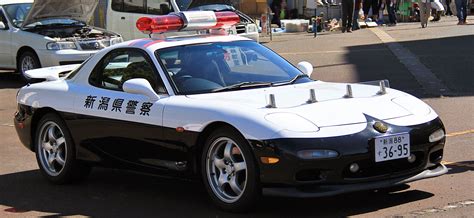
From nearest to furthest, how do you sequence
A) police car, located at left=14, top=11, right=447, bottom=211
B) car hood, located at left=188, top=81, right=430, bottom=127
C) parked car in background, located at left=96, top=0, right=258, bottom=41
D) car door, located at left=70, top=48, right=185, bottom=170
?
police car, located at left=14, top=11, right=447, bottom=211 < car hood, located at left=188, top=81, right=430, bottom=127 < car door, located at left=70, top=48, right=185, bottom=170 < parked car in background, located at left=96, top=0, right=258, bottom=41

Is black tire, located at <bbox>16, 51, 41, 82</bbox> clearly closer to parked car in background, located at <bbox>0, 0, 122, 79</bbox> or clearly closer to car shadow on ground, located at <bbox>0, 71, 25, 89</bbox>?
parked car in background, located at <bbox>0, 0, 122, 79</bbox>

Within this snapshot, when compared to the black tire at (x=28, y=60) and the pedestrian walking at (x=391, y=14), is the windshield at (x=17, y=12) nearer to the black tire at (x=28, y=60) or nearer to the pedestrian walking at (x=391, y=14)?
the black tire at (x=28, y=60)

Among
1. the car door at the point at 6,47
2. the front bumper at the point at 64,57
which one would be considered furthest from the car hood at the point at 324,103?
the car door at the point at 6,47

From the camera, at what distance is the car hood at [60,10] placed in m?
16.1

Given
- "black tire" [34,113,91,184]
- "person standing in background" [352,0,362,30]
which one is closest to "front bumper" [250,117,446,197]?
"black tire" [34,113,91,184]

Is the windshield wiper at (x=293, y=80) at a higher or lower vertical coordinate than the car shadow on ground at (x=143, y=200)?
higher

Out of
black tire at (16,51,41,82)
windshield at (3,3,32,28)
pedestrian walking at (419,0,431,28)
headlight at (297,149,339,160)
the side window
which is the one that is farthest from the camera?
pedestrian walking at (419,0,431,28)

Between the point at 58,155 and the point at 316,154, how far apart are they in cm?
296

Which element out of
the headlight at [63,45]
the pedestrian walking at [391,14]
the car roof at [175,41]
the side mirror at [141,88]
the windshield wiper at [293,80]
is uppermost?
the car roof at [175,41]

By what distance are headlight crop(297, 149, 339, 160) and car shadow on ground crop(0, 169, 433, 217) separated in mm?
558

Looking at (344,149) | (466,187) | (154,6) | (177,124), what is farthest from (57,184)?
(154,6)

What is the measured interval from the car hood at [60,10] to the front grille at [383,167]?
465 inches

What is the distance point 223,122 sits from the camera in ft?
19.1

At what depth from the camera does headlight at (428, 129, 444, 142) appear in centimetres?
595
